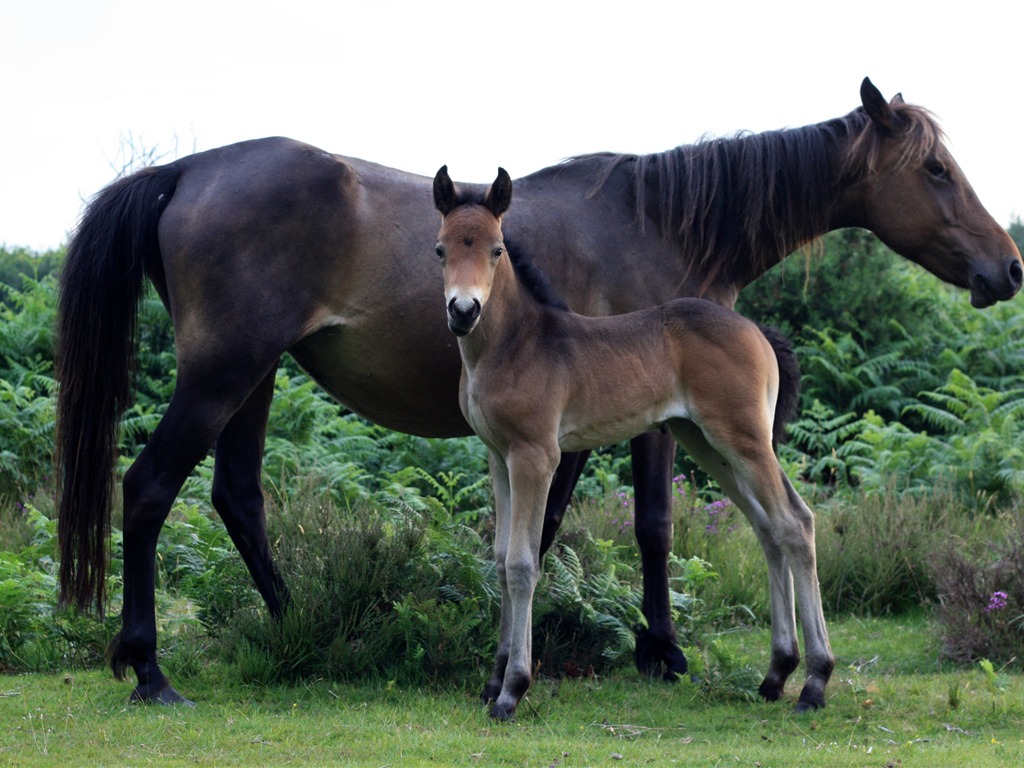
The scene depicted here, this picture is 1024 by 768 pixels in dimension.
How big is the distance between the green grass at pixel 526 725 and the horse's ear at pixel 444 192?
7.34 feet

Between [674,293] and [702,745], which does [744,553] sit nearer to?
[674,293]

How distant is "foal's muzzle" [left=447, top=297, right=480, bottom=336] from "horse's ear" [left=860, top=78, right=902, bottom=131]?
9.66 ft

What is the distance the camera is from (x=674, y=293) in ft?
20.2

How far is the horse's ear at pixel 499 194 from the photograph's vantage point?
4781 millimetres

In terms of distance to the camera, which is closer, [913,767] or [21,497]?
[913,767]

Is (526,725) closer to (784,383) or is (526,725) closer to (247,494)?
(247,494)

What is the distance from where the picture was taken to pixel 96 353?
18.3 ft

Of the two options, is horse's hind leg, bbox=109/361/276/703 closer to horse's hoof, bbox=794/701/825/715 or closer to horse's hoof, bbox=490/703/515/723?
horse's hoof, bbox=490/703/515/723

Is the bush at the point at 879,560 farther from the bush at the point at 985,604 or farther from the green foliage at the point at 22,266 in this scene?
the green foliage at the point at 22,266

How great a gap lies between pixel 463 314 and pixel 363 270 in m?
1.42

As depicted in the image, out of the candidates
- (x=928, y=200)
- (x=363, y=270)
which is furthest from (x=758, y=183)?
(x=363, y=270)

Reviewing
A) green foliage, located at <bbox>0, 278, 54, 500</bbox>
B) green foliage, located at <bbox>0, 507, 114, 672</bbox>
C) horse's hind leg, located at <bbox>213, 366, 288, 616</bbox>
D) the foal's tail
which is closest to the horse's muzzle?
horse's hind leg, located at <bbox>213, 366, 288, 616</bbox>

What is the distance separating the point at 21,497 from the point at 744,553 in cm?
601

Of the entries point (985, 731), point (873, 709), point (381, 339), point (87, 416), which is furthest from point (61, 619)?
point (985, 731)
